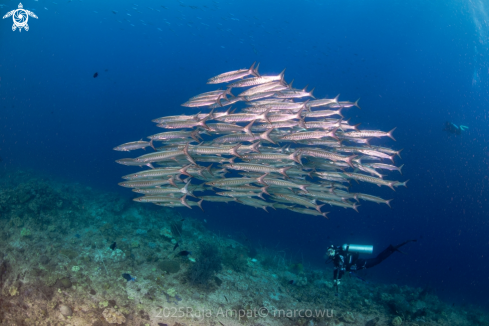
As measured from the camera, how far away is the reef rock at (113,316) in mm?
4578

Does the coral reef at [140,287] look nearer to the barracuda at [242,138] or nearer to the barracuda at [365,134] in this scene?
the barracuda at [242,138]

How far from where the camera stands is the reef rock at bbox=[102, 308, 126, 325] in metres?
4.58

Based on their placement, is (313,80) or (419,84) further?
(313,80)

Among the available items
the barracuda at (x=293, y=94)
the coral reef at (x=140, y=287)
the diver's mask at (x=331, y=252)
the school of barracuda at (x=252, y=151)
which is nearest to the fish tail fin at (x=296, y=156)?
the school of barracuda at (x=252, y=151)

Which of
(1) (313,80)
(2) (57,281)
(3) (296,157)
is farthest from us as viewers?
(1) (313,80)

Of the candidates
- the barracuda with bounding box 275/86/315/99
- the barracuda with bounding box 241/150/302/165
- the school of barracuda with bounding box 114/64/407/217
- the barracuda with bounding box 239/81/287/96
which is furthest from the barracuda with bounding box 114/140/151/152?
the barracuda with bounding box 275/86/315/99

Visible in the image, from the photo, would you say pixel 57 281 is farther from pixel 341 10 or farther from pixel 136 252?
pixel 341 10

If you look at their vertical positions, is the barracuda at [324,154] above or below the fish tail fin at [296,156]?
above

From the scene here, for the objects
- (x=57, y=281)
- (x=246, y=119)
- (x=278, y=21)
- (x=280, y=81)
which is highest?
(x=278, y=21)

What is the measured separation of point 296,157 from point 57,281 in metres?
6.97

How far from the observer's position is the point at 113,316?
183 inches

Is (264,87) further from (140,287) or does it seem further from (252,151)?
(140,287)

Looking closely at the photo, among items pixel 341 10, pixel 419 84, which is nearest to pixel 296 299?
pixel 341 10

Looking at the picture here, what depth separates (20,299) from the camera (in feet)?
16.2
